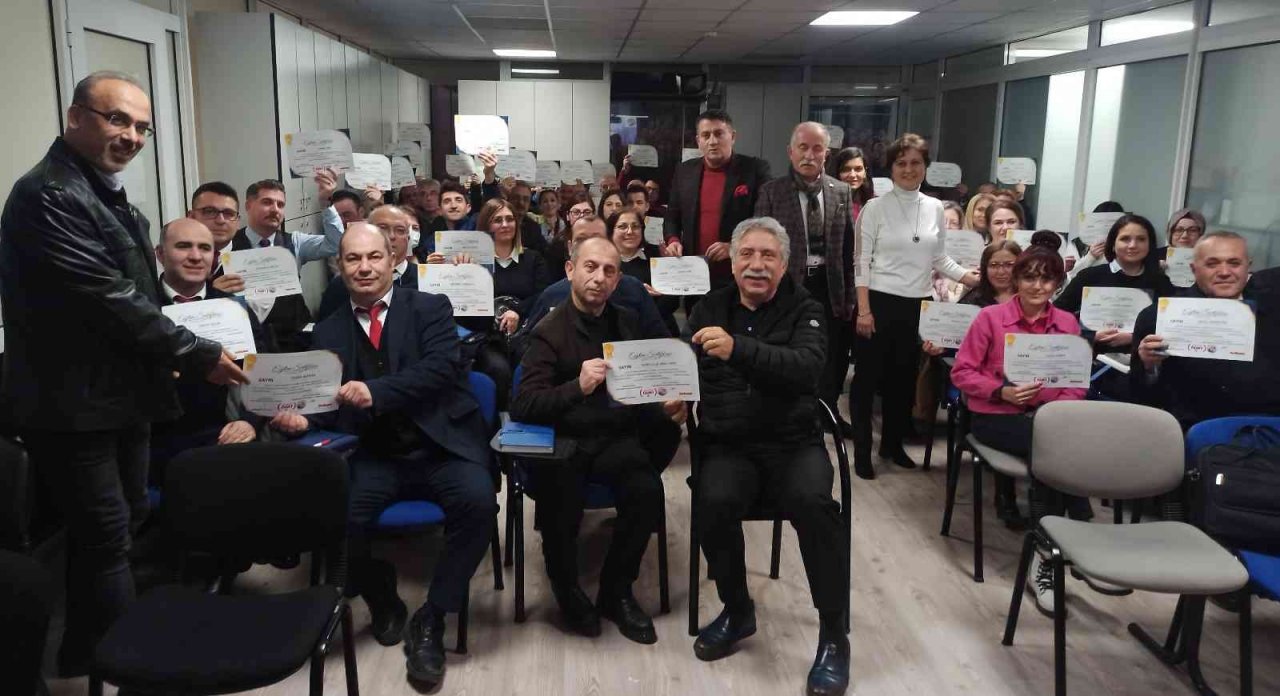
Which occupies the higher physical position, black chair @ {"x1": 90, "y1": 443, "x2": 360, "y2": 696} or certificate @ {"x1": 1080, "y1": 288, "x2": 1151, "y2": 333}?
certificate @ {"x1": 1080, "y1": 288, "x2": 1151, "y2": 333}

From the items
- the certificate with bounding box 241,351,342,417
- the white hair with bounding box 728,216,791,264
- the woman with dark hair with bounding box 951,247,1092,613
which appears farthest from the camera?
the woman with dark hair with bounding box 951,247,1092,613

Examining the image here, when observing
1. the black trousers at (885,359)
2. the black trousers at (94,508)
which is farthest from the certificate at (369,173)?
the black trousers at (885,359)

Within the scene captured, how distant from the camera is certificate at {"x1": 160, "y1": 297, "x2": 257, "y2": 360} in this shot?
8.52 feet

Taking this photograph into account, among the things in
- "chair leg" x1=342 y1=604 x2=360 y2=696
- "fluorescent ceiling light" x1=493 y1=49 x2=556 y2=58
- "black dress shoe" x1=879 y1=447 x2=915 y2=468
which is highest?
"fluorescent ceiling light" x1=493 y1=49 x2=556 y2=58

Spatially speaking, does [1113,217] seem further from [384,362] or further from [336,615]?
[336,615]

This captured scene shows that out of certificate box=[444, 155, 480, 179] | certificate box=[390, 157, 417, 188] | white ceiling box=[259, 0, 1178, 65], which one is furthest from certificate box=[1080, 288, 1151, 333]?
certificate box=[444, 155, 480, 179]

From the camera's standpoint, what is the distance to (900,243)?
4.28 metres

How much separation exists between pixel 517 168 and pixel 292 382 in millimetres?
4348

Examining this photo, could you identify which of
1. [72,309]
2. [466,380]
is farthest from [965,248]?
[72,309]

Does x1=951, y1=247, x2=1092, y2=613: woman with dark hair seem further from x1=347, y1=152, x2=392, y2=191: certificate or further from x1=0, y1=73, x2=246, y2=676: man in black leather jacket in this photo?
x1=347, y1=152, x2=392, y2=191: certificate

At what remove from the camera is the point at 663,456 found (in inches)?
125

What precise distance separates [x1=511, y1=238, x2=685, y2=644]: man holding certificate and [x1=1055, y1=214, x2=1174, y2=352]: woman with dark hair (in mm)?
2431

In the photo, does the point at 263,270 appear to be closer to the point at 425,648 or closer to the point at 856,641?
the point at 425,648

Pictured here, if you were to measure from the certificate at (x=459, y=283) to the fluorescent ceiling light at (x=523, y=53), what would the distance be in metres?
7.31
